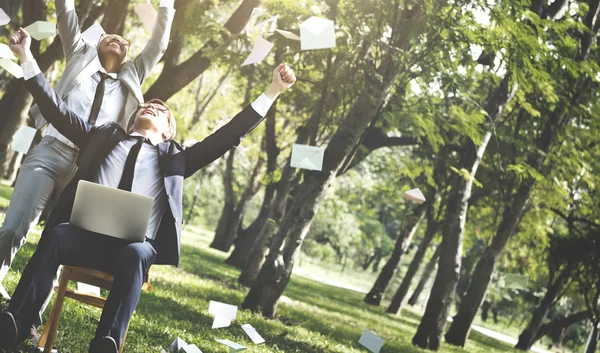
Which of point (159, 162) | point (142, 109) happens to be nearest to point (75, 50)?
point (142, 109)

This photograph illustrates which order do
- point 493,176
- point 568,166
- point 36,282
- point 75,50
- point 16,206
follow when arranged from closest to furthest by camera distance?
1. point 36,282
2. point 16,206
3. point 75,50
4. point 568,166
5. point 493,176

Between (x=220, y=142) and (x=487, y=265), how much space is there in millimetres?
12959

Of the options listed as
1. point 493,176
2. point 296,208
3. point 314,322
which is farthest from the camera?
point 493,176

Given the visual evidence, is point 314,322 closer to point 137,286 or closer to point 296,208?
point 296,208

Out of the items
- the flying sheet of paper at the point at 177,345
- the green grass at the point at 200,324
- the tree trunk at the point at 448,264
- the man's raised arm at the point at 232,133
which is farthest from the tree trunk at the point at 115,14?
the man's raised arm at the point at 232,133

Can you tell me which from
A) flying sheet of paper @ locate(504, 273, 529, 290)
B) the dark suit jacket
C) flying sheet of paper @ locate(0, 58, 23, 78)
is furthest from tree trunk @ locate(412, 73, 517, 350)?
flying sheet of paper @ locate(0, 58, 23, 78)

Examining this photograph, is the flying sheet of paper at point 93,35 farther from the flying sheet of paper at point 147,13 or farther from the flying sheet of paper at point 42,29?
the flying sheet of paper at point 147,13

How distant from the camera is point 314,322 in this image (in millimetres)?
11852

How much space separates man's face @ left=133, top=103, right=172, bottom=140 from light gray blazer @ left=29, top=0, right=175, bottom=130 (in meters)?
0.39

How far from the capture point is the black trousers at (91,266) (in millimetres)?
3820

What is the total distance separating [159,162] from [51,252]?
0.87 metres

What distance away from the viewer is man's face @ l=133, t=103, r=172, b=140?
4578mm

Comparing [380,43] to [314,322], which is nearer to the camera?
[380,43]

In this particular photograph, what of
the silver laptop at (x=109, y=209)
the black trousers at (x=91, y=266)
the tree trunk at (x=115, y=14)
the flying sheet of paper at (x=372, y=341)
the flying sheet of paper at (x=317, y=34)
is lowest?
the flying sheet of paper at (x=372, y=341)
